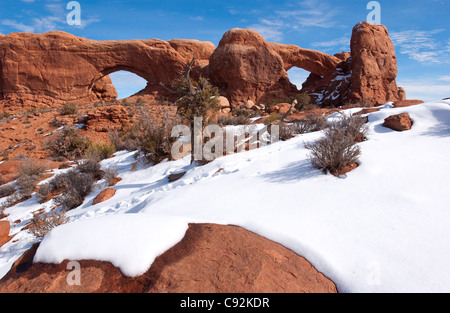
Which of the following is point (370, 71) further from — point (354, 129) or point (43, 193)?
point (43, 193)

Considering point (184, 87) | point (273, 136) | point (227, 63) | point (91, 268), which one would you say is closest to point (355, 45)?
point (227, 63)

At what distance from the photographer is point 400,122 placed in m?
5.54

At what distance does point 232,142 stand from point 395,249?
556 cm

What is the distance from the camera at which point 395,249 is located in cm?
186

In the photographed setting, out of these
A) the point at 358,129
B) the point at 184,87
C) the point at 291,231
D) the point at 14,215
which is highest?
the point at 184,87

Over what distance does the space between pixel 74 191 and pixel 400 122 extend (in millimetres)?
8407

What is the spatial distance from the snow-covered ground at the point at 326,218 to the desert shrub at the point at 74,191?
924mm

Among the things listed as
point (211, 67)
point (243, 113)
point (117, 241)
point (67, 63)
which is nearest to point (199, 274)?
point (117, 241)

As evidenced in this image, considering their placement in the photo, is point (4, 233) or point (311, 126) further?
point (311, 126)

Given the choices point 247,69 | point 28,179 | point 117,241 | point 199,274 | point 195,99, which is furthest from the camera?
point 247,69

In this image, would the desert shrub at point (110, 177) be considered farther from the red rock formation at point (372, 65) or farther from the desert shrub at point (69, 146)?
the red rock formation at point (372, 65)

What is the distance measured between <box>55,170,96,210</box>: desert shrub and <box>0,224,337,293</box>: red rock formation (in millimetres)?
4198

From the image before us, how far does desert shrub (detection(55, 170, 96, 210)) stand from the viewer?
5547mm
